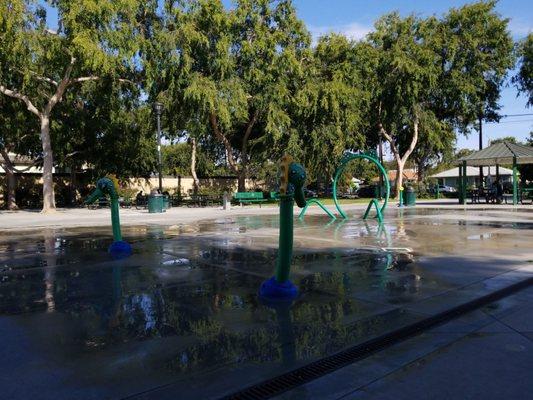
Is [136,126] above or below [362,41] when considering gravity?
below

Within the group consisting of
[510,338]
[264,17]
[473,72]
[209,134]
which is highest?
[264,17]

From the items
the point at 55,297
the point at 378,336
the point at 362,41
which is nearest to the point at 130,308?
the point at 55,297

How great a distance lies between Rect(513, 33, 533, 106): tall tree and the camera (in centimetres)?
3844

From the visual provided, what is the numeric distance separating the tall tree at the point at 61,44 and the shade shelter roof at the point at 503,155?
19453 millimetres

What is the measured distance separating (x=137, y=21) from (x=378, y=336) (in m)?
27.2

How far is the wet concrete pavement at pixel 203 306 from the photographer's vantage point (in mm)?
3959

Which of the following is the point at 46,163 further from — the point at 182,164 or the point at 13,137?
the point at 182,164

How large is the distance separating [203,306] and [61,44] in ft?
72.2

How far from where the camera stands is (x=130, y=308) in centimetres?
584

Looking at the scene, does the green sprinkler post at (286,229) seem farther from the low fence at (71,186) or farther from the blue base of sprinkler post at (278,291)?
the low fence at (71,186)

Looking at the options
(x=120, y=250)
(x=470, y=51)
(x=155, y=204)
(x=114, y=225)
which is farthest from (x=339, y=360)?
(x=470, y=51)

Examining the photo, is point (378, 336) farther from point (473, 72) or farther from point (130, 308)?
point (473, 72)

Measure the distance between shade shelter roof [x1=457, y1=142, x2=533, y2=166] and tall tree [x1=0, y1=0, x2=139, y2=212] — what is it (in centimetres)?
1945

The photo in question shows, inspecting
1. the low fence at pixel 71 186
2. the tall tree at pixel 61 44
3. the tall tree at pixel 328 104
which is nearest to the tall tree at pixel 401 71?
the tall tree at pixel 328 104
